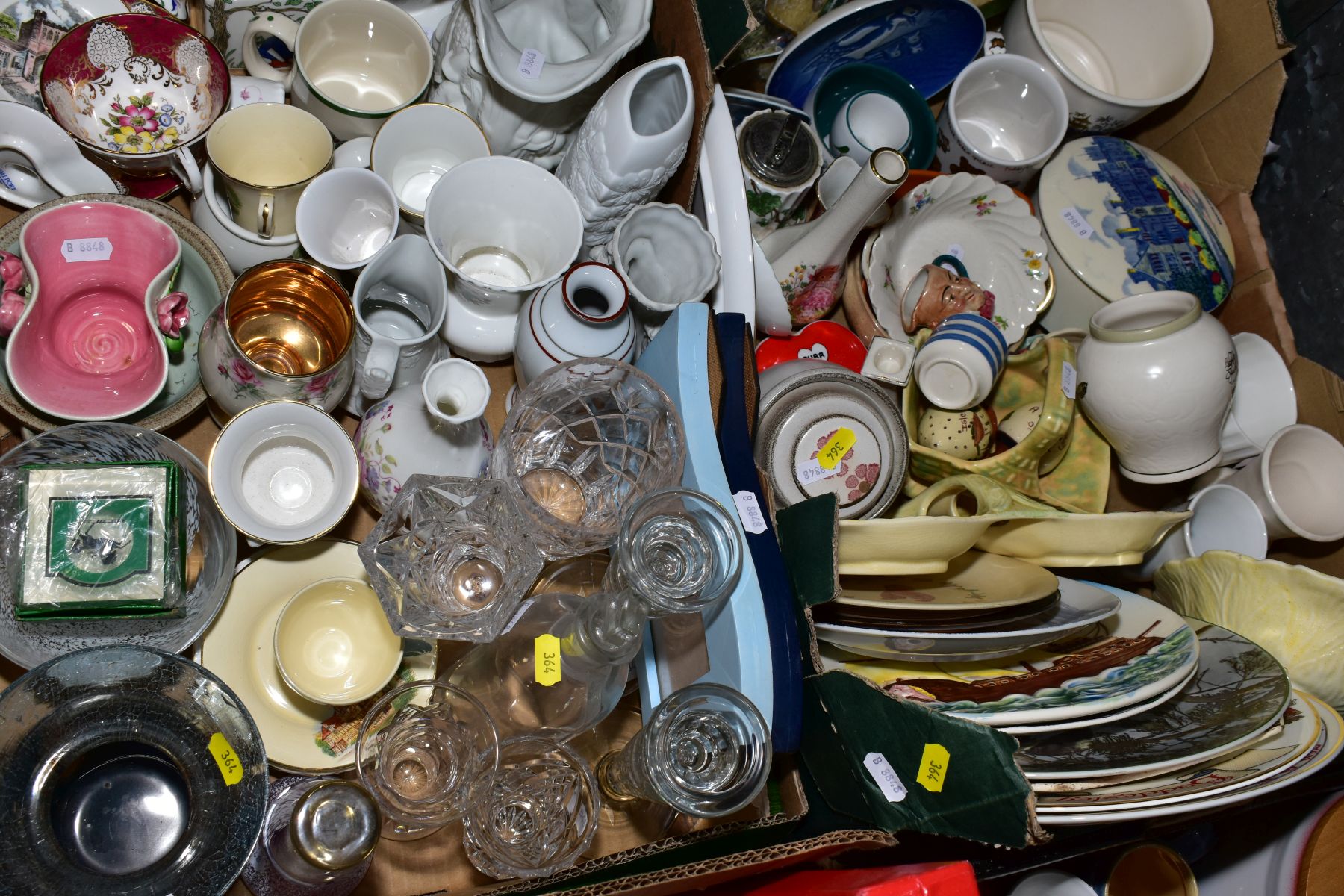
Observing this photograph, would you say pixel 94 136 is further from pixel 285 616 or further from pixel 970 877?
pixel 970 877

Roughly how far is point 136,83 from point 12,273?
0.94 feet

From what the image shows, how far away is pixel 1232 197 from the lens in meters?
1.29

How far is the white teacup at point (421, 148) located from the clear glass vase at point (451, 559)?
34 centimetres

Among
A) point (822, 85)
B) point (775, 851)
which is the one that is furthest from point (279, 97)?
point (775, 851)

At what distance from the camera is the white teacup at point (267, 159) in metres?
0.88

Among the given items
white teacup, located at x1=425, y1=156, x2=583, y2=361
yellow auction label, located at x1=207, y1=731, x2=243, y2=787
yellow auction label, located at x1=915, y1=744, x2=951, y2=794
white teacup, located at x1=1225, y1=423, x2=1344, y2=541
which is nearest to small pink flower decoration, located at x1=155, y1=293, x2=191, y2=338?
white teacup, located at x1=425, y1=156, x2=583, y2=361

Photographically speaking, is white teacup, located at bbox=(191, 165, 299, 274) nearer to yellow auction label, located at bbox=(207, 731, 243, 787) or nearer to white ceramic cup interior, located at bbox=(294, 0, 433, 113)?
white ceramic cup interior, located at bbox=(294, 0, 433, 113)

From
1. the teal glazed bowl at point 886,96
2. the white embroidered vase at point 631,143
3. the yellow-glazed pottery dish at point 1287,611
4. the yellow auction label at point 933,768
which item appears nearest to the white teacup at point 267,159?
the white embroidered vase at point 631,143

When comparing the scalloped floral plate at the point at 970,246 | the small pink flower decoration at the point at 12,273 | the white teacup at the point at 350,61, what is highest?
the white teacup at the point at 350,61

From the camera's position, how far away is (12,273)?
820 millimetres

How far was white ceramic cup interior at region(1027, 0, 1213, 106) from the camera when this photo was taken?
125 centimetres

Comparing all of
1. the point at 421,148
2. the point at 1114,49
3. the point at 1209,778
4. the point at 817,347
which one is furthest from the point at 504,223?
the point at 1114,49

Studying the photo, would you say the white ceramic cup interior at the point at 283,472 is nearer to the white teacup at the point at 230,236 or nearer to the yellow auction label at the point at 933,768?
the white teacup at the point at 230,236

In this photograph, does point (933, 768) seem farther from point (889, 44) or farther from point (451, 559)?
point (889, 44)
